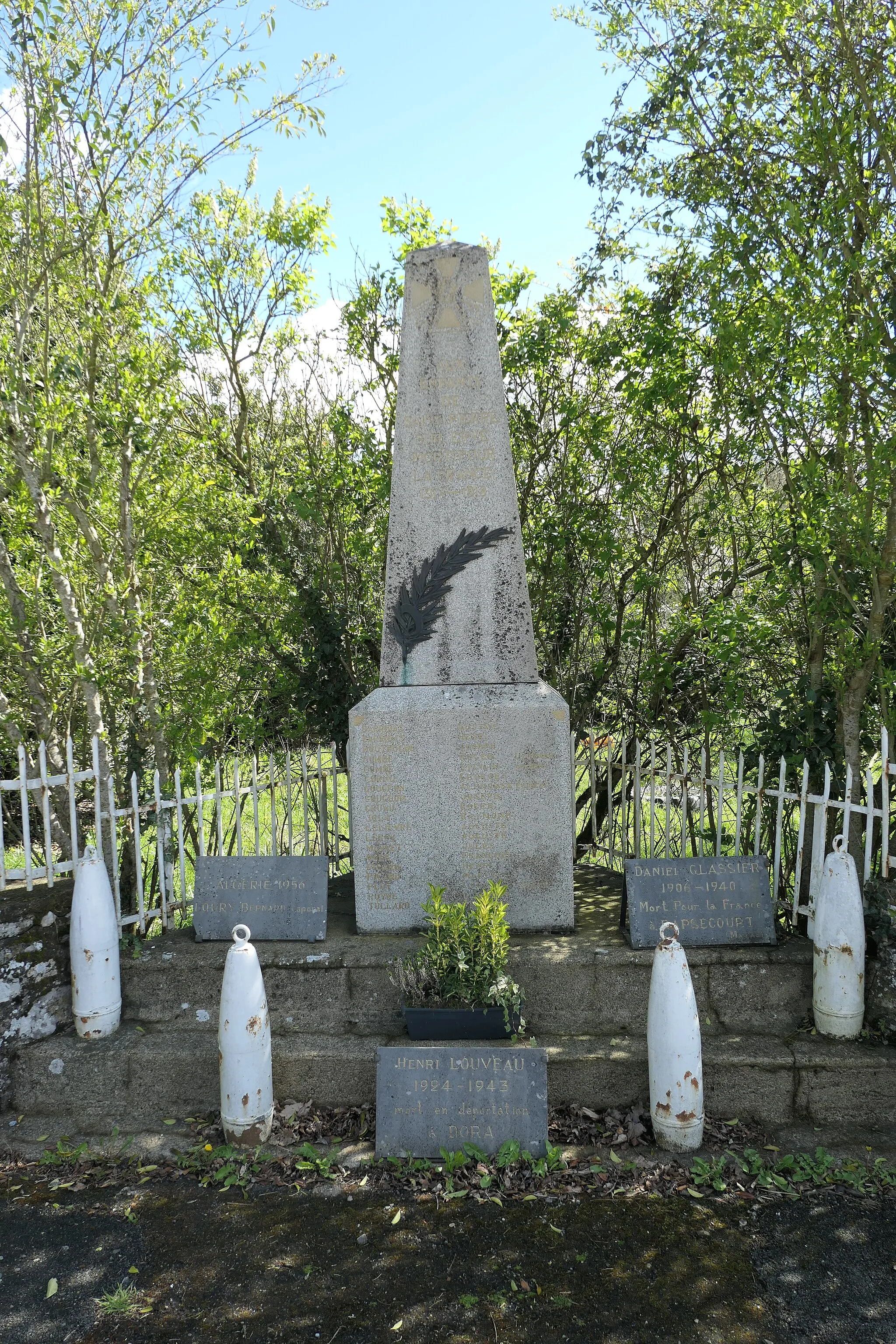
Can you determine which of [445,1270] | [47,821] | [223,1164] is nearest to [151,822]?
[47,821]

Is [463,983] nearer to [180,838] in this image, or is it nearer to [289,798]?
[289,798]

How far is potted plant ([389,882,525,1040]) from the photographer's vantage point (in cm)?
390

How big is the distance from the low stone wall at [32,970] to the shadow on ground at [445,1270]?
80cm

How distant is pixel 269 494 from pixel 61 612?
5.86 feet

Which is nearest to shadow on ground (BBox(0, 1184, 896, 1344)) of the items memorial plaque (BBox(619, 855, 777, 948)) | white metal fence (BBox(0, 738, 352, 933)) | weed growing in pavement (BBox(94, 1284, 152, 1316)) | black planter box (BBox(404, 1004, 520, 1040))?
weed growing in pavement (BBox(94, 1284, 152, 1316))

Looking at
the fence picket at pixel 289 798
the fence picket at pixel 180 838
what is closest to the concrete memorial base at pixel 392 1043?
the fence picket at pixel 180 838

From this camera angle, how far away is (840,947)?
12.8 feet

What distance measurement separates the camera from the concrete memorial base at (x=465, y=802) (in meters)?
4.58

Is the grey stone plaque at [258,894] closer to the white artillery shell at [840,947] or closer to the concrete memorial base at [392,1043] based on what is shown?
the concrete memorial base at [392,1043]

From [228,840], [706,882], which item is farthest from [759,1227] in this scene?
[228,840]

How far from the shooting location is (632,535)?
7.22m

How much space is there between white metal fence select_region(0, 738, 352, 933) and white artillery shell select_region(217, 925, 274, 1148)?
3.71 feet

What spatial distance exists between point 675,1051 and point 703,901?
99cm

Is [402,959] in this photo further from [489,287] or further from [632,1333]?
[489,287]
